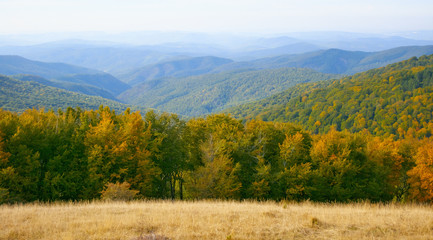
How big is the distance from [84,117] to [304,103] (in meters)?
166

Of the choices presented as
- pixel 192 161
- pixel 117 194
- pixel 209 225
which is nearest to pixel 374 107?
pixel 192 161

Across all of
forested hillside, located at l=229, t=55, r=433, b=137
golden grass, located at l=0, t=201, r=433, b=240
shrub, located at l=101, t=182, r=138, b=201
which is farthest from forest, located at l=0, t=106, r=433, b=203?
forested hillside, located at l=229, t=55, r=433, b=137

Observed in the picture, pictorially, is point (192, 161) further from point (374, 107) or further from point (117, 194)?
point (374, 107)

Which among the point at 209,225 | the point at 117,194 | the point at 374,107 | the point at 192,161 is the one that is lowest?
the point at 374,107

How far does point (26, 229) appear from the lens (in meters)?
11.2

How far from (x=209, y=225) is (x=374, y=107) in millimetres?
147814

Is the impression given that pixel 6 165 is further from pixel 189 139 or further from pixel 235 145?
pixel 235 145

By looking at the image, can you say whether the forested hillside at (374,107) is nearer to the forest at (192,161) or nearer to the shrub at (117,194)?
the forest at (192,161)

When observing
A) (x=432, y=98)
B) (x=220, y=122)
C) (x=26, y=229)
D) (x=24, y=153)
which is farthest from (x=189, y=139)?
(x=432, y=98)

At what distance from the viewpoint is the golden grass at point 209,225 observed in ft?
35.5

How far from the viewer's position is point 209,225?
39.0 feet

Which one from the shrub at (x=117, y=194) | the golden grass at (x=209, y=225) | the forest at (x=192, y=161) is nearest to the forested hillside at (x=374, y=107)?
the forest at (x=192, y=161)

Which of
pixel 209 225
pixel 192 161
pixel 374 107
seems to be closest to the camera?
pixel 209 225

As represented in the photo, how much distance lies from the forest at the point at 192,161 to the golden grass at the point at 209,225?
10.4 m
